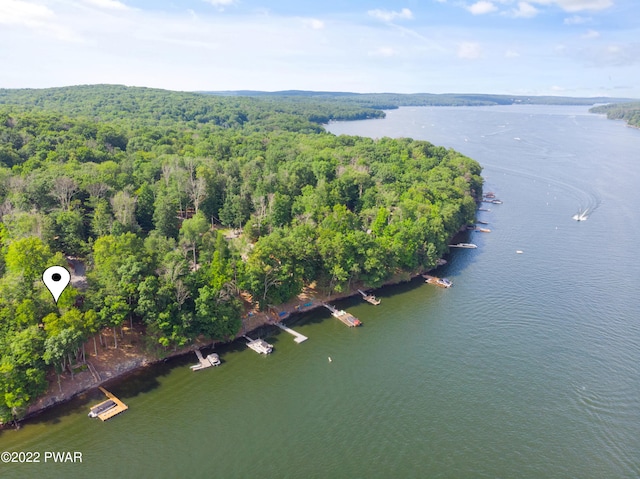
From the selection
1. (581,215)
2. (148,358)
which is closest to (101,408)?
(148,358)

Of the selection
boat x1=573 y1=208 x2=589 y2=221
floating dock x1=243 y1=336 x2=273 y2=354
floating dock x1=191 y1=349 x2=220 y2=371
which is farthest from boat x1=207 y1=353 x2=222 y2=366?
boat x1=573 y1=208 x2=589 y2=221

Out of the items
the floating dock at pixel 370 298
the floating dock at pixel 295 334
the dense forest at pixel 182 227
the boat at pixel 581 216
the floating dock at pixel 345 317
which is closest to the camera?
the dense forest at pixel 182 227

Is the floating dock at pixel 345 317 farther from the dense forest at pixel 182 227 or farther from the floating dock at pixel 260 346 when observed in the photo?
the floating dock at pixel 260 346

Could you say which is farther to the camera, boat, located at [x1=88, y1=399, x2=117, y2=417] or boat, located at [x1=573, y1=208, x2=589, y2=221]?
boat, located at [x1=573, y1=208, x2=589, y2=221]

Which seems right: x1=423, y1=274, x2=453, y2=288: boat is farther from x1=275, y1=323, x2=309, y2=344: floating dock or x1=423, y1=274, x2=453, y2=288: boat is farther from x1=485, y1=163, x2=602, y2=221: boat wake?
x1=485, y1=163, x2=602, y2=221: boat wake

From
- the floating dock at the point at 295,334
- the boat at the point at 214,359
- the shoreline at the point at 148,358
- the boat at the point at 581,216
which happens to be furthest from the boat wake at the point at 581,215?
the boat at the point at 214,359
